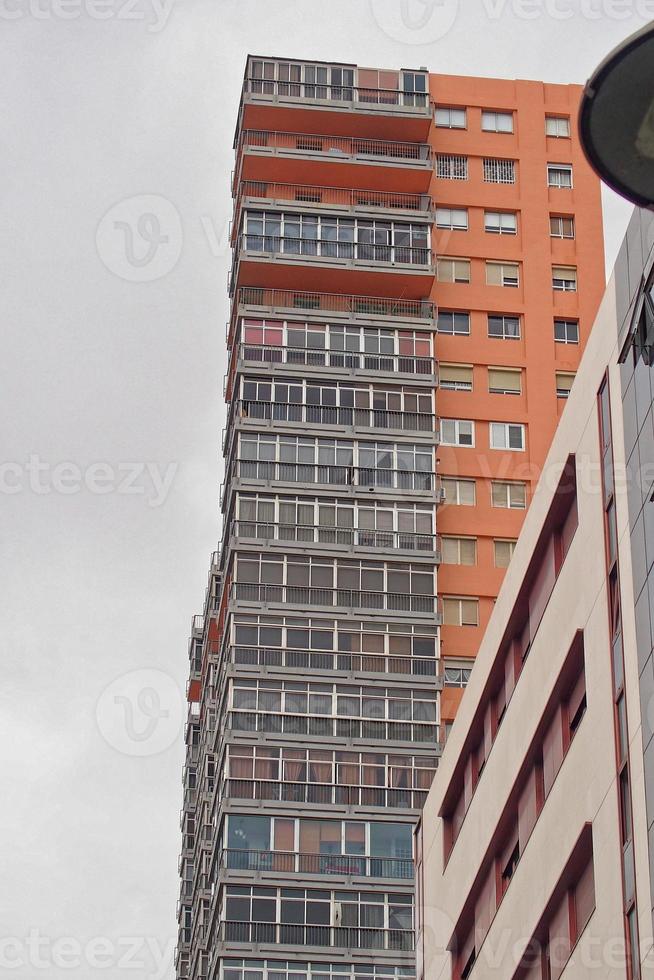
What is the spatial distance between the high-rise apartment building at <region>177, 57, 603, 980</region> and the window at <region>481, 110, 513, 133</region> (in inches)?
5.1

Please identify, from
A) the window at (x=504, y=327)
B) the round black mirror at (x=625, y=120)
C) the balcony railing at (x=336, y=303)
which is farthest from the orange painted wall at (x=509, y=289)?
the round black mirror at (x=625, y=120)

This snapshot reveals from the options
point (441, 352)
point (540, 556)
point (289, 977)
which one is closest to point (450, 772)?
point (540, 556)

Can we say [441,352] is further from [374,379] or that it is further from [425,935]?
[425,935]

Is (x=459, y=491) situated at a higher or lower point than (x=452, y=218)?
lower

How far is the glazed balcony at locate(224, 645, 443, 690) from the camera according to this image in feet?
193

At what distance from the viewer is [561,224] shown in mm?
69562

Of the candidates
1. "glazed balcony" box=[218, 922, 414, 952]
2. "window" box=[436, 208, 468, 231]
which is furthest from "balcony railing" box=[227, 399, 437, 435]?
"glazed balcony" box=[218, 922, 414, 952]

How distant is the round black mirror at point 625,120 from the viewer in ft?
17.3

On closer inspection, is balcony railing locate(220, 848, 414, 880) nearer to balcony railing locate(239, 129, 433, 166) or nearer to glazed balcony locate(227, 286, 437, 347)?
glazed balcony locate(227, 286, 437, 347)

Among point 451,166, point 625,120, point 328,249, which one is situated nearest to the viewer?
point 625,120

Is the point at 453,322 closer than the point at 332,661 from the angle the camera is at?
No

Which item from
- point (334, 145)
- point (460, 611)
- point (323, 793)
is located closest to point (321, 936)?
point (323, 793)

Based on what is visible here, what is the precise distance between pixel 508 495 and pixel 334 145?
16627mm

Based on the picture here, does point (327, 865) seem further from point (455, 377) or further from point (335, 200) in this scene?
point (335, 200)
